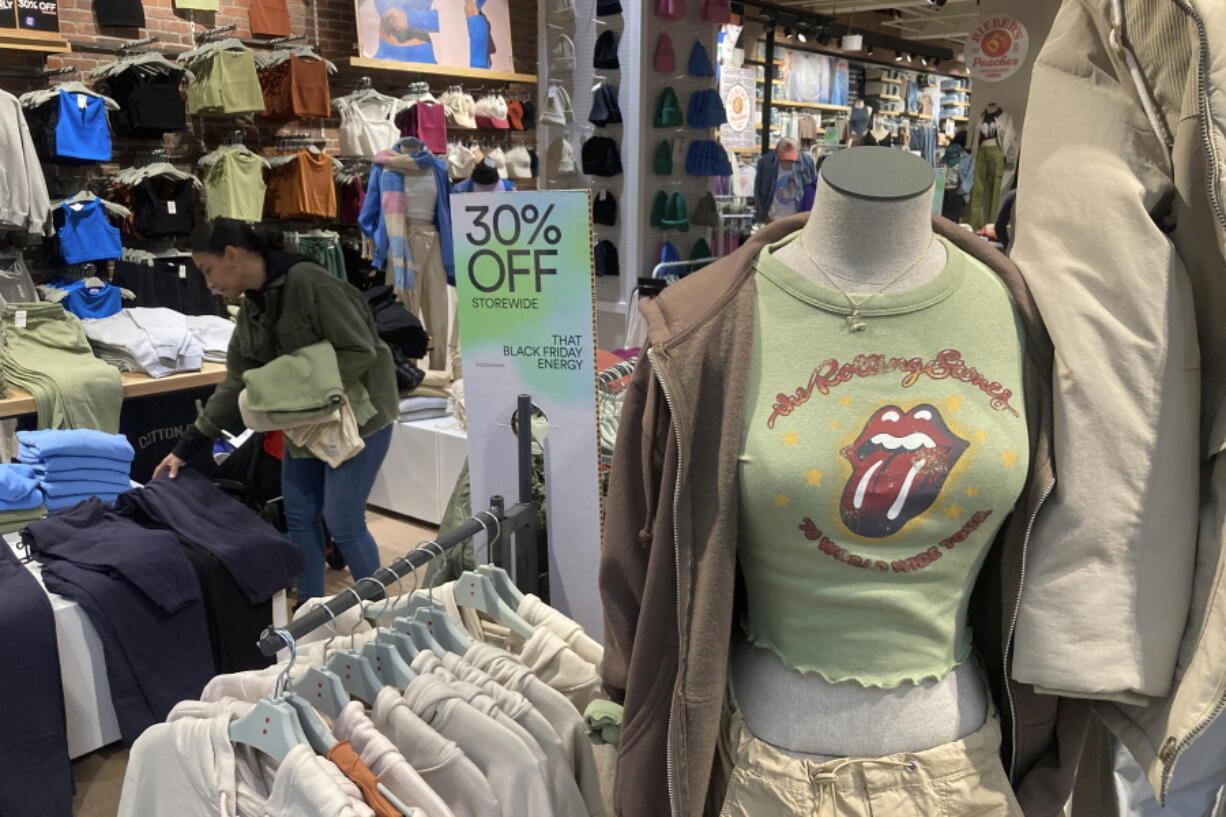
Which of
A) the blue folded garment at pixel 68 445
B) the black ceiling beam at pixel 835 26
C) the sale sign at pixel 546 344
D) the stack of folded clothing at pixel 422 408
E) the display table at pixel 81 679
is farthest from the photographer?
the black ceiling beam at pixel 835 26

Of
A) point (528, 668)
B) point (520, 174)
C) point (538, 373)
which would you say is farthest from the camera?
point (520, 174)

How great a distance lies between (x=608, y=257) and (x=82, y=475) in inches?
170

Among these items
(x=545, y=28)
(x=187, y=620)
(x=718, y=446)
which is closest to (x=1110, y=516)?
(x=718, y=446)

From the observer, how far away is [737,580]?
127 centimetres

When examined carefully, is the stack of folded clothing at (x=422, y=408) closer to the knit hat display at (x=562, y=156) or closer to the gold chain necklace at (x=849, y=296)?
the knit hat display at (x=562, y=156)

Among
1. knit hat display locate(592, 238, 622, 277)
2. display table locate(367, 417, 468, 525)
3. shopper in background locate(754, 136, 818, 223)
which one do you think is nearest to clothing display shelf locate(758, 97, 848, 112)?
shopper in background locate(754, 136, 818, 223)

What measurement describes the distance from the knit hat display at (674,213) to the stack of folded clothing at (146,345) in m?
3.33

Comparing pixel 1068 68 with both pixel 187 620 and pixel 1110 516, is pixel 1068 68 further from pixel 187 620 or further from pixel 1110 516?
pixel 187 620

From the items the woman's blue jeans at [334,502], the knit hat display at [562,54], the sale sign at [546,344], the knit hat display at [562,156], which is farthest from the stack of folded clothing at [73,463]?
the knit hat display at [562,54]

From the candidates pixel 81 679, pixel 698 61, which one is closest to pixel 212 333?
pixel 81 679

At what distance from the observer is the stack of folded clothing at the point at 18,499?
116 inches

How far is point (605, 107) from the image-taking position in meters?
6.64

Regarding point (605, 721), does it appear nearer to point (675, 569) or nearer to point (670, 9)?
point (675, 569)

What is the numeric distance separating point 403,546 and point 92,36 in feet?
12.0
